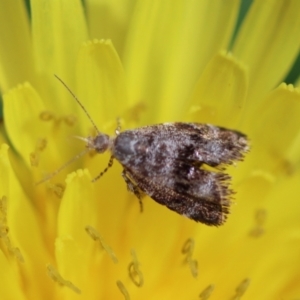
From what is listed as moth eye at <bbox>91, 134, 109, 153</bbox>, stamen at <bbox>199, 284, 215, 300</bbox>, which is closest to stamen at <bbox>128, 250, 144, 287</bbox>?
stamen at <bbox>199, 284, 215, 300</bbox>

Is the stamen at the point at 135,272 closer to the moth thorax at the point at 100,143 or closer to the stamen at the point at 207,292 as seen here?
the stamen at the point at 207,292

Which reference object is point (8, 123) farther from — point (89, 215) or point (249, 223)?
point (249, 223)

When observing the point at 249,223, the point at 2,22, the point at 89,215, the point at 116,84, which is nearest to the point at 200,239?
the point at 249,223

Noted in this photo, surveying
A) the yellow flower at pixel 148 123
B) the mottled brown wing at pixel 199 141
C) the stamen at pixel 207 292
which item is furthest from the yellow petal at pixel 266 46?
the stamen at pixel 207 292

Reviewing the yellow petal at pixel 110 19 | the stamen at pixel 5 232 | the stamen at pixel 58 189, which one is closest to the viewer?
→ the stamen at pixel 5 232

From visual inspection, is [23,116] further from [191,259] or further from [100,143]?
[191,259]
